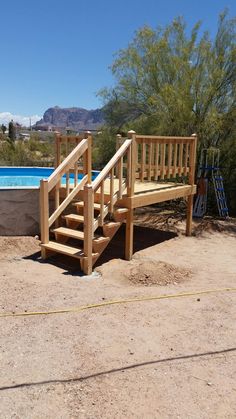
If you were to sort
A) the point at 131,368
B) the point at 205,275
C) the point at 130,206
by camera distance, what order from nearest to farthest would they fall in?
1. the point at 131,368
2. the point at 205,275
3. the point at 130,206

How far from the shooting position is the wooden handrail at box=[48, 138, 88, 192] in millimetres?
6016

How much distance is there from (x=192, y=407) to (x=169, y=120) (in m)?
8.18

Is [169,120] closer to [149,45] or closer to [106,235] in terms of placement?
[149,45]

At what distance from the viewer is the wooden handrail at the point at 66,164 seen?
6016mm

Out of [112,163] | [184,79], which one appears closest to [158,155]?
[112,163]

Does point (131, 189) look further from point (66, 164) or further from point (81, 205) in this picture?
point (66, 164)

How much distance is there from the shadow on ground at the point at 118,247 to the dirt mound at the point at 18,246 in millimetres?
232

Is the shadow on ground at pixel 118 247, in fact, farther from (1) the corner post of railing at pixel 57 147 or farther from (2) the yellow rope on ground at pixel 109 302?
(1) the corner post of railing at pixel 57 147

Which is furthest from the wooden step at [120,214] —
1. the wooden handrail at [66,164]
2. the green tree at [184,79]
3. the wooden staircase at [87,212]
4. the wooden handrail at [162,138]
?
the green tree at [184,79]

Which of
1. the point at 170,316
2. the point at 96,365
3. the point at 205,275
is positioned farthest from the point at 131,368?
the point at 205,275

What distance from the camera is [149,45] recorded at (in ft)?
34.7

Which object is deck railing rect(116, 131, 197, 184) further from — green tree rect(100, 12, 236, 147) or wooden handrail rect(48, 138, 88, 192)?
green tree rect(100, 12, 236, 147)

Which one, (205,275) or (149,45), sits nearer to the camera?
(205,275)

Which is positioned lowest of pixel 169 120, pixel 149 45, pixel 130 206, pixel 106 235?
pixel 106 235
